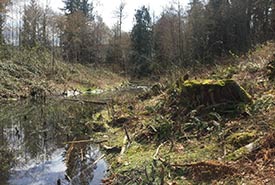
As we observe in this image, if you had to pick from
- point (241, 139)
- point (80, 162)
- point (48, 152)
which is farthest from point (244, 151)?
point (48, 152)

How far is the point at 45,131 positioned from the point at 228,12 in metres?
33.7

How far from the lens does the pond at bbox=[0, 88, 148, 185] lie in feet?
30.8

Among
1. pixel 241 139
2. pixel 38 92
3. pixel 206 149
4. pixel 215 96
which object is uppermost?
pixel 215 96

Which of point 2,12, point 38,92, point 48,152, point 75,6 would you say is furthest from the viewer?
point 75,6

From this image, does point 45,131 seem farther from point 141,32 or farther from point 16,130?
point 141,32

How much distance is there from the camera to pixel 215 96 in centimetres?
1060

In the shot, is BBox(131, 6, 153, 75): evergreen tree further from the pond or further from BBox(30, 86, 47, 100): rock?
the pond

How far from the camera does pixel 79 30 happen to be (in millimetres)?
58375

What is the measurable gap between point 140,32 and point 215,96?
170 ft

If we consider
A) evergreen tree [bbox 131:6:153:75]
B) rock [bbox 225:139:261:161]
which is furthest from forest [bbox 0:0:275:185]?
evergreen tree [bbox 131:6:153:75]

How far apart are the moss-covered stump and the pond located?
122 inches

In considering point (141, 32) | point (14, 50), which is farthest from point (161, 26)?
point (14, 50)

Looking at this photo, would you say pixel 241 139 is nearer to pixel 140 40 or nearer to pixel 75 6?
pixel 140 40

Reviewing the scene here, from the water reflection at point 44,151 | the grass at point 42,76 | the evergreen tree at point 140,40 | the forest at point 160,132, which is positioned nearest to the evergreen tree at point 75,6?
the evergreen tree at point 140,40
